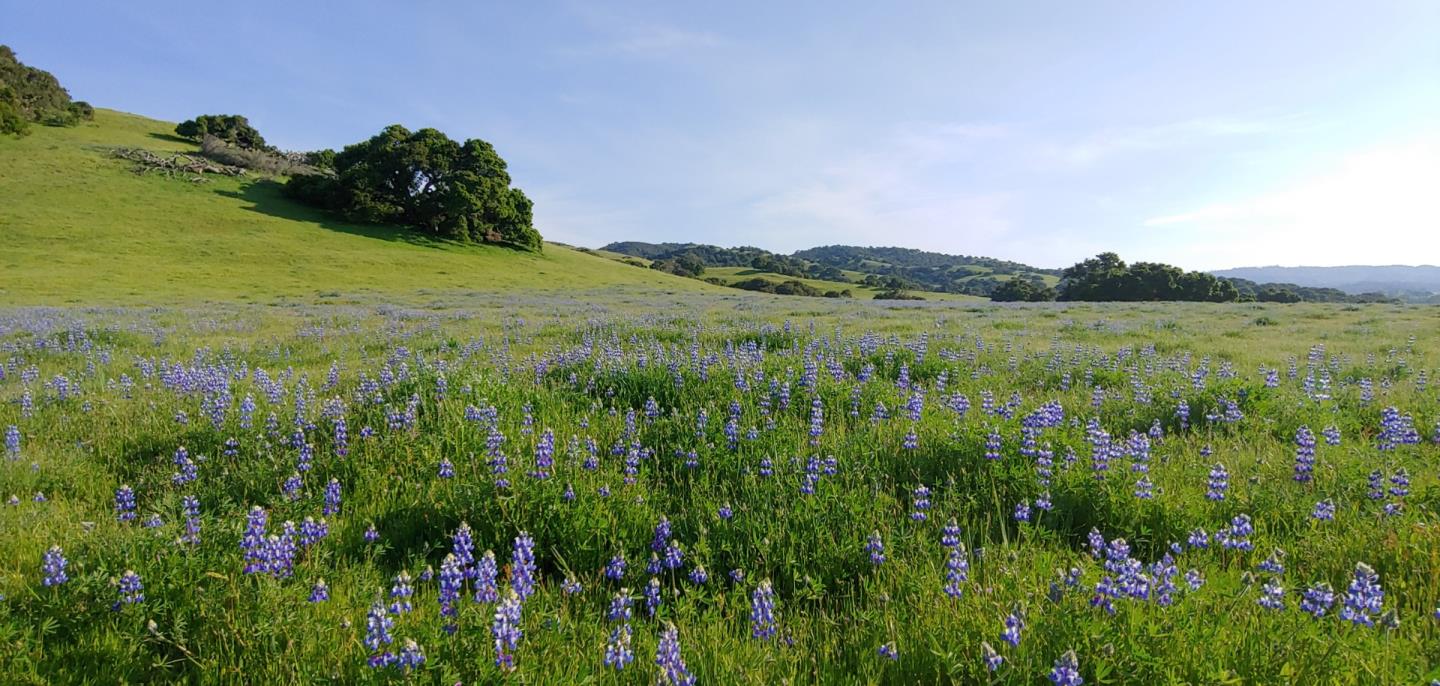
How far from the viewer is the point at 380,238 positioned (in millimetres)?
63250

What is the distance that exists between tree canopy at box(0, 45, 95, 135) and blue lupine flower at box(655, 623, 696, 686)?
337 ft

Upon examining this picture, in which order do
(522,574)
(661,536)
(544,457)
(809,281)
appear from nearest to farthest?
(522,574) < (661,536) < (544,457) < (809,281)

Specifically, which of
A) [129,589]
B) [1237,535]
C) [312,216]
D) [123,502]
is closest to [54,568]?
[129,589]

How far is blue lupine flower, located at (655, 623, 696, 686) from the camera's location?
89.7 inches

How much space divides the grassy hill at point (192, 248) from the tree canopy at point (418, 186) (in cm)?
298

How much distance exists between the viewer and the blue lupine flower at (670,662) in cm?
228

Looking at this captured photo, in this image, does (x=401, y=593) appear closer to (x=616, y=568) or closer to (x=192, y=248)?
(x=616, y=568)

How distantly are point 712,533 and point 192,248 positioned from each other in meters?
62.1

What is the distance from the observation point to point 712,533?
3695 mm

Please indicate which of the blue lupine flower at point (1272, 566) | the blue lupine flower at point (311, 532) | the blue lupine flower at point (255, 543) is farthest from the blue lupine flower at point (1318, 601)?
the blue lupine flower at point (311, 532)

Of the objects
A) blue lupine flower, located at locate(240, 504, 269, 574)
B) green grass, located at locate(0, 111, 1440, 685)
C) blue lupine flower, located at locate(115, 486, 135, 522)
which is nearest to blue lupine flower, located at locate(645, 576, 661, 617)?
green grass, located at locate(0, 111, 1440, 685)

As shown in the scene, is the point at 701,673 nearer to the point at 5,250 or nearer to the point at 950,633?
the point at 950,633

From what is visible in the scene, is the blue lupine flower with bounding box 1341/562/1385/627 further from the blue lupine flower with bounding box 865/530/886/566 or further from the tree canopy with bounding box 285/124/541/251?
the tree canopy with bounding box 285/124/541/251

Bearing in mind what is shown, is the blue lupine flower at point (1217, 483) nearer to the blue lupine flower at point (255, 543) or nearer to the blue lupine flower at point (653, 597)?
the blue lupine flower at point (653, 597)
